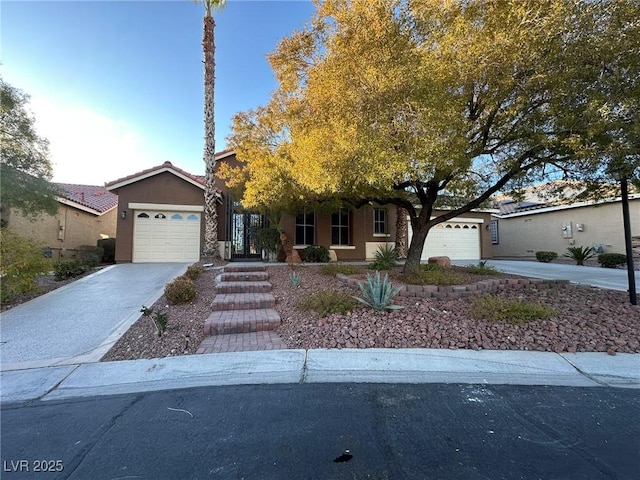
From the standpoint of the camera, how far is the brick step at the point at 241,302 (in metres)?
6.56

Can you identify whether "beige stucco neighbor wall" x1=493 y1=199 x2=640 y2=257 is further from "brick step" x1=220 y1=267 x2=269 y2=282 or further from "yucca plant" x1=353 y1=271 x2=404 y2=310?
"brick step" x1=220 y1=267 x2=269 y2=282

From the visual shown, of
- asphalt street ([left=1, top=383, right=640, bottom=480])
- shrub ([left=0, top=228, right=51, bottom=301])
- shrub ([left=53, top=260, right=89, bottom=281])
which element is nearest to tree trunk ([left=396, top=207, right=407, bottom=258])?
asphalt street ([left=1, top=383, right=640, bottom=480])

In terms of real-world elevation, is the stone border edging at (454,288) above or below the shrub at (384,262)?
below

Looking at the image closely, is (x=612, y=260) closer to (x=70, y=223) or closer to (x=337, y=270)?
(x=337, y=270)

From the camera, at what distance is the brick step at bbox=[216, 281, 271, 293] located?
773 centimetres

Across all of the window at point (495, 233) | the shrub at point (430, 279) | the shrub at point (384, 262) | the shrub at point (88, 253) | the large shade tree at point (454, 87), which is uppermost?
the large shade tree at point (454, 87)

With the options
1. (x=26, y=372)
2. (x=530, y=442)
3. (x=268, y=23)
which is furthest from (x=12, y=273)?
(x=530, y=442)

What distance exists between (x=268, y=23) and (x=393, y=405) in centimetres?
1040

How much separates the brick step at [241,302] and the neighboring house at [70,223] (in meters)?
9.90

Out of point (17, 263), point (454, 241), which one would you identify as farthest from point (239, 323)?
point (454, 241)

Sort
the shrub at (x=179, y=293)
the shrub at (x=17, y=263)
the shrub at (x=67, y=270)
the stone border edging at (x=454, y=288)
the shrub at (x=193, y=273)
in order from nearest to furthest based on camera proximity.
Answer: the shrub at (x=179, y=293) < the stone border edging at (x=454, y=288) < the shrub at (x=17, y=263) < the shrub at (x=193, y=273) < the shrub at (x=67, y=270)

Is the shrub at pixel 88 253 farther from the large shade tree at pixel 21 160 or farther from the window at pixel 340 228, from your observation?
the window at pixel 340 228

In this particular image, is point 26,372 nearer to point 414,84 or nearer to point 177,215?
point 414,84

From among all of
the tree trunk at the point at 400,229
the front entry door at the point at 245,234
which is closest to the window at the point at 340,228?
the tree trunk at the point at 400,229
